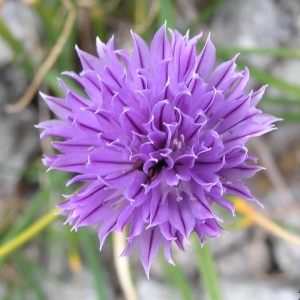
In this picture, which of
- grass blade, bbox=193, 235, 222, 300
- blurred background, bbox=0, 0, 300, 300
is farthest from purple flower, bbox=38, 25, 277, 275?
blurred background, bbox=0, 0, 300, 300

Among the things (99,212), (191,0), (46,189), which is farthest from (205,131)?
(191,0)

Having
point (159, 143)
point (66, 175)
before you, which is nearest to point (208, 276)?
point (159, 143)

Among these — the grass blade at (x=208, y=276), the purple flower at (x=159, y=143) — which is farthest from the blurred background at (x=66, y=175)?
the purple flower at (x=159, y=143)

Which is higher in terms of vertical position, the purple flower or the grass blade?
the purple flower

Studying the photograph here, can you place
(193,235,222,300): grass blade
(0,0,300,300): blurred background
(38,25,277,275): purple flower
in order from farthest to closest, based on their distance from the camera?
(0,0,300,300): blurred background
(193,235,222,300): grass blade
(38,25,277,275): purple flower

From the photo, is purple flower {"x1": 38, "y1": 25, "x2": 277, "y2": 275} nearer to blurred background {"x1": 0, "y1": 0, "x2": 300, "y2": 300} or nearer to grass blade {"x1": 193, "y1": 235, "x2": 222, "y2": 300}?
grass blade {"x1": 193, "y1": 235, "x2": 222, "y2": 300}

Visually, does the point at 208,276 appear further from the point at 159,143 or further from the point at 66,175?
the point at 66,175

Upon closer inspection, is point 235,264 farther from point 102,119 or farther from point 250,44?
point 102,119

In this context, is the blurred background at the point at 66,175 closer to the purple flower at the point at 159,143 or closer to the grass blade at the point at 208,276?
the grass blade at the point at 208,276
